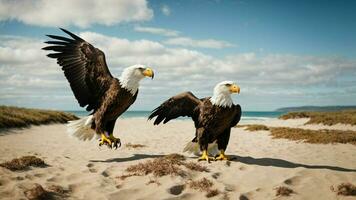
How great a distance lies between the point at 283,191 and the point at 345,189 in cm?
101

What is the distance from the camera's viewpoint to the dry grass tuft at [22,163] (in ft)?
17.8

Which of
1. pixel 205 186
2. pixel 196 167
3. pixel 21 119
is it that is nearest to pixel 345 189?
pixel 205 186

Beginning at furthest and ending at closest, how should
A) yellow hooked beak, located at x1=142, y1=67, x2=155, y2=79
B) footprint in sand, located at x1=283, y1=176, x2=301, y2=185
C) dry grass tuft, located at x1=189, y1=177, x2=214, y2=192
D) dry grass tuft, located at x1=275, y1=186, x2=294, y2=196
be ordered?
yellow hooked beak, located at x1=142, y1=67, x2=155, y2=79 → footprint in sand, located at x1=283, y1=176, x2=301, y2=185 → dry grass tuft, located at x1=189, y1=177, x2=214, y2=192 → dry grass tuft, located at x1=275, y1=186, x2=294, y2=196

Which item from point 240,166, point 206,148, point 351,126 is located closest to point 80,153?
point 206,148

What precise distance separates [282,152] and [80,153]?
5840 millimetres

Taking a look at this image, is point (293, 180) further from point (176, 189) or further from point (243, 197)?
point (176, 189)

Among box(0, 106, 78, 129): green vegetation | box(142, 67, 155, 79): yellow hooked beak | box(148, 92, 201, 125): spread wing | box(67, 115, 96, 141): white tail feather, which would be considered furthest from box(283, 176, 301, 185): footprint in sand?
box(0, 106, 78, 129): green vegetation

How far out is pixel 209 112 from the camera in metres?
6.44

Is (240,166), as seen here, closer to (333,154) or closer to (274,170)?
(274,170)

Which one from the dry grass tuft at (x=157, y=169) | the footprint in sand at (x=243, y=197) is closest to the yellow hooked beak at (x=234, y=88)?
the dry grass tuft at (x=157, y=169)

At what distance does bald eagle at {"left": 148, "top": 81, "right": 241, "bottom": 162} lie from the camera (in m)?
6.35

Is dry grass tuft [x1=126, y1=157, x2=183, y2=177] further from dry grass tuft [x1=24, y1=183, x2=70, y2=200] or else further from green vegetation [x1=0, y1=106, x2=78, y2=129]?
green vegetation [x1=0, y1=106, x2=78, y2=129]

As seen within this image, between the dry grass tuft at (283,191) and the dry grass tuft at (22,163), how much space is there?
14.3ft

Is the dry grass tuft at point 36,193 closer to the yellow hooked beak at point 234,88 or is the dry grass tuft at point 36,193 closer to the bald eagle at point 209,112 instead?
the bald eagle at point 209,112
